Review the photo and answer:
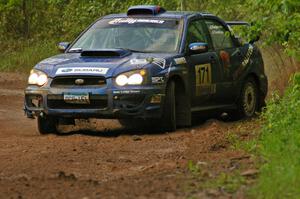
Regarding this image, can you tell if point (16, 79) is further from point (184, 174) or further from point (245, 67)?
point (184, 174)

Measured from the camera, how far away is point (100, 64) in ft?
37.0

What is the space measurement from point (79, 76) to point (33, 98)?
74cm

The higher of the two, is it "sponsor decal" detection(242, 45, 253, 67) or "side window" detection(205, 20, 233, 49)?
"side window" detection(205, 20, 233, 49)

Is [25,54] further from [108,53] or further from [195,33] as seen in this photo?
[108,53]

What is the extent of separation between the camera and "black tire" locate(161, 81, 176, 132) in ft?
37.2

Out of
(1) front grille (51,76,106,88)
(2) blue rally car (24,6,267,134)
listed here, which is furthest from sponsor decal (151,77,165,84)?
(1) front grille (51,76,106,88)

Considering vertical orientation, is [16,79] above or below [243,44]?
below

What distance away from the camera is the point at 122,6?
25.4 meters

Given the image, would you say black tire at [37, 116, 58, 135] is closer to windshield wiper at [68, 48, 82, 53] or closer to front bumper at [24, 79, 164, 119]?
front bumper at [24, 79, 164, 119]

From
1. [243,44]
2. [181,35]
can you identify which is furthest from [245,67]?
[181,35]

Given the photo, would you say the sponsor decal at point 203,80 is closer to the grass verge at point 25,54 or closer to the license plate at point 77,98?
the license plate at point 77,98

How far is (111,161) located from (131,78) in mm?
2200

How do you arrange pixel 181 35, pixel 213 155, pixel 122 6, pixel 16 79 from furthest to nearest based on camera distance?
pixel 122 6 < pixel 16 79 < pixel 181 35 < pixel 213 155

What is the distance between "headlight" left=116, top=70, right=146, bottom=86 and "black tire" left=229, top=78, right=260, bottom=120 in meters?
2.55
